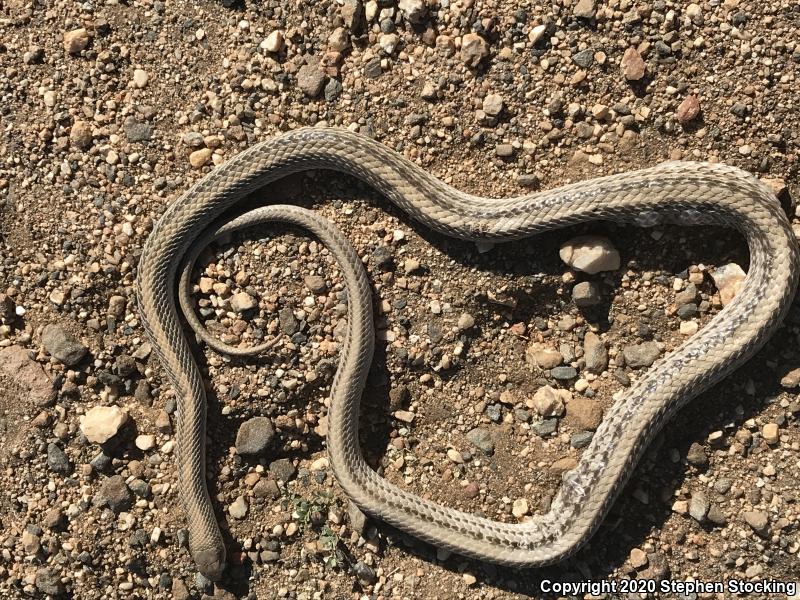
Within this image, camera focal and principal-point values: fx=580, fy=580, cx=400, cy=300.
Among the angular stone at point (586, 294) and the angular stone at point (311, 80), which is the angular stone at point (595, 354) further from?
the angular stone at point (311, 80)

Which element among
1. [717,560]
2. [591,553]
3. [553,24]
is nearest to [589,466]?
[591,553]

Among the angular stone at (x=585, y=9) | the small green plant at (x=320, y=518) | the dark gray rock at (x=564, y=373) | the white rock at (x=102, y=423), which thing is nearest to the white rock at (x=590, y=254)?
the dark gray rock at (x=564, y=373)

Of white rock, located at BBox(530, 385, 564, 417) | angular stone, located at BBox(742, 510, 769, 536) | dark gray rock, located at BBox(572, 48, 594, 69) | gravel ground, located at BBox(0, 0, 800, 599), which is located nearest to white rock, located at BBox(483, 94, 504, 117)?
gravel ground, located at BBox(0, 0, 800, 599)

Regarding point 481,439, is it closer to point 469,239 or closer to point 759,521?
point 469,239

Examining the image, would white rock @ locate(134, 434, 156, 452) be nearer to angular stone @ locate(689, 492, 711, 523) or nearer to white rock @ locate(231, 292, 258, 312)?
white rock @ locate(231, 292, 258, 312)

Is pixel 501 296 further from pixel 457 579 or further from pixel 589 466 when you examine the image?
A: pixel 457 579

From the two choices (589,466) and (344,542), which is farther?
(344,542)
